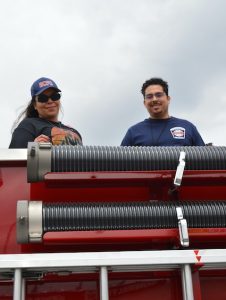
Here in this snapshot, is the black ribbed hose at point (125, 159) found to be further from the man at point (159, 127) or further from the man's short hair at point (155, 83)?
the man's short hair at point (155, 83)

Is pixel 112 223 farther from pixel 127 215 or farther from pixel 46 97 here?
pixel 46 97

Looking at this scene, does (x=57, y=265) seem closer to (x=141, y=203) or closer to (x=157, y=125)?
(x=141, y=203)

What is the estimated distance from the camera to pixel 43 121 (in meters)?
3.08

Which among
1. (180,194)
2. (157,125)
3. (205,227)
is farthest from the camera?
(157,125)

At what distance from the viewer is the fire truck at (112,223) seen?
76.7 inches

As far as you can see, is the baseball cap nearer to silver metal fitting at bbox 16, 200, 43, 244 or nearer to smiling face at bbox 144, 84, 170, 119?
smiling face at bbox 144, 84, 170, 119

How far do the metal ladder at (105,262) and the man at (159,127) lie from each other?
126 cm

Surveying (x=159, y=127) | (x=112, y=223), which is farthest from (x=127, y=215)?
(x=159, y=127)

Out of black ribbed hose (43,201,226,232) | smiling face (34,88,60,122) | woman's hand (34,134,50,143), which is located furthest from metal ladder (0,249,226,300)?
smiling face (34,88,60,122)

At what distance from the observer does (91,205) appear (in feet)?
7.19

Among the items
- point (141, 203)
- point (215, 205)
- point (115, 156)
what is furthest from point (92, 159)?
point (215, 205)

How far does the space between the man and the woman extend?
0.43 meters

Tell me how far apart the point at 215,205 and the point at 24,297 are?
999 millimetres

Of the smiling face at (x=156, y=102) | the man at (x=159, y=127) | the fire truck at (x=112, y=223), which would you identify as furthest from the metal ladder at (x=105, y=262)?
the smiling face at (x=156, y=102)
